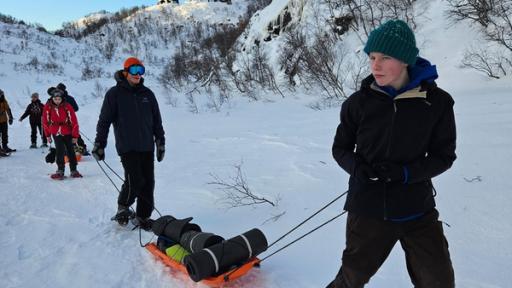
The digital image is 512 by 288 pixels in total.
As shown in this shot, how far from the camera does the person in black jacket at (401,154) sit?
6.79ft

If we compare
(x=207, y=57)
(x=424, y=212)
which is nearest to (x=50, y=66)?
(x=207, y=57)

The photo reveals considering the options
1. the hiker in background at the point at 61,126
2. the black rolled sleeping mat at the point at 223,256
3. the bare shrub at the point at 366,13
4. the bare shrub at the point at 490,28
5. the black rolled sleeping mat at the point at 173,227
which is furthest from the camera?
the bare shrub at the point at 366,13

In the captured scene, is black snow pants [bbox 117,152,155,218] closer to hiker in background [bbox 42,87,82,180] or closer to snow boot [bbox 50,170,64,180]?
hiker in background [bbox 42,87,82,180]

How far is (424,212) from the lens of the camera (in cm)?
215

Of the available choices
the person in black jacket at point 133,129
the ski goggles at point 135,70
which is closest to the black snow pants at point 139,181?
the person in black jacket at point 133,129

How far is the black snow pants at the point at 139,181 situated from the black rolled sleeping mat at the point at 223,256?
1650 mm

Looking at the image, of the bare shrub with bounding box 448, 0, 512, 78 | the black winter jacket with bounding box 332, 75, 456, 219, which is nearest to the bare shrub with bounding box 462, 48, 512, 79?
the bare shrub with bounding box 448, 0, 512, 78

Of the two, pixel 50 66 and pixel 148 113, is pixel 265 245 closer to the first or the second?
pixel 148 113

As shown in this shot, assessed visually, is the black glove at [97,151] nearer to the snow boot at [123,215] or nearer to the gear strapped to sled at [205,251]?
the snow boot at [123,215]

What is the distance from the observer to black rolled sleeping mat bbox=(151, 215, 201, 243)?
3.74 metres

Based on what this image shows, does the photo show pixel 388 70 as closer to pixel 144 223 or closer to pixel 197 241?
pixel 197 241

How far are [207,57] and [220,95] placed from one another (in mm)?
7761

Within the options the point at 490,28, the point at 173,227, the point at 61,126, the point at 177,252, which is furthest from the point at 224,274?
the point at 490,28

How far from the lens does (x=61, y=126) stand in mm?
7246
